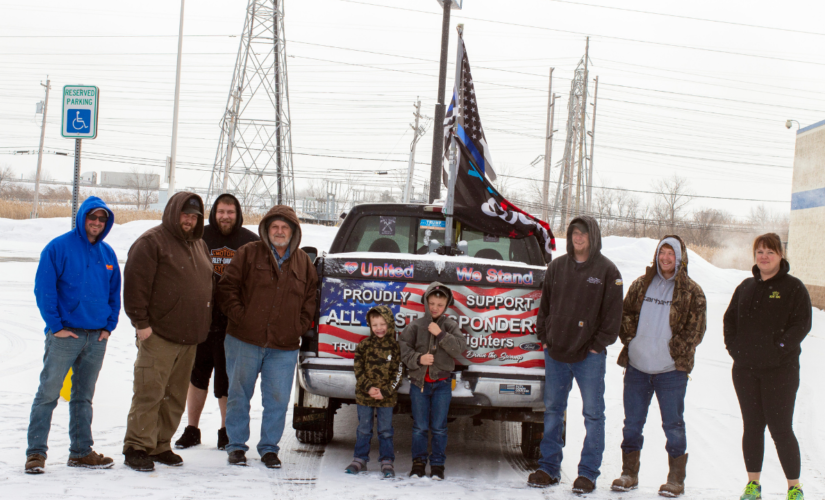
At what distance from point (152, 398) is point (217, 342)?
732mm

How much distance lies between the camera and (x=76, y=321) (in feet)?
12.8

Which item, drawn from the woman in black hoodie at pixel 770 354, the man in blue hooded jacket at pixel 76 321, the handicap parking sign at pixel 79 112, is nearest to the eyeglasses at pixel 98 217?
the man in blue hooded jacket at pixel 76 321

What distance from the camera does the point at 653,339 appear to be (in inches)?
169

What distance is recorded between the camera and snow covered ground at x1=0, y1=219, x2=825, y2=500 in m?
3.79

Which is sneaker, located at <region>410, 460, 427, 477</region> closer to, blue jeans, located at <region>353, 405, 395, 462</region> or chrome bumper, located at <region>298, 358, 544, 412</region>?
blue jeans, located at <region>353, 405, 395, 462</region>

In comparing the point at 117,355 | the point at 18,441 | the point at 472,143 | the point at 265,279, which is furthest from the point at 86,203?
the point at 117,355

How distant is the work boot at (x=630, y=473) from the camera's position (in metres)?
4.23

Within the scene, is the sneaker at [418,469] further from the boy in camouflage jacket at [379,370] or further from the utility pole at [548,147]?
the utility pole at [548,147]

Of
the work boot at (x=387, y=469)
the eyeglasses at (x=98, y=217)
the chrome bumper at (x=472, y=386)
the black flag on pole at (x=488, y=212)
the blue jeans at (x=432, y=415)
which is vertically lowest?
the work boot at (x=387, y=469)

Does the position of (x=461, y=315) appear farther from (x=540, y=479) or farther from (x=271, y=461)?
(x=271, y=461)

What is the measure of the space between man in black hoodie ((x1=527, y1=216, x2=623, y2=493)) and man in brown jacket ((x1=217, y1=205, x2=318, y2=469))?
5.35 ft

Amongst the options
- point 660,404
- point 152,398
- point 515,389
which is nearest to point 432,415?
point 515,389

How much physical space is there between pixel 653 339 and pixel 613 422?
2.06 metres

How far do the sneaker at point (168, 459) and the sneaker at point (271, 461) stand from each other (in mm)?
555
